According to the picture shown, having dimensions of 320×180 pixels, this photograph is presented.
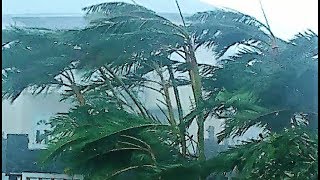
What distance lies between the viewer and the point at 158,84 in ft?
4.13

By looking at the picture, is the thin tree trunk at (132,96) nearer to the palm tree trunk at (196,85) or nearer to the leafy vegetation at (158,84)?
the leafy vegetation at (158,84)

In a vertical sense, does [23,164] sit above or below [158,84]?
below

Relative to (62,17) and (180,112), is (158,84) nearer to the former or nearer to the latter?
(180,112)

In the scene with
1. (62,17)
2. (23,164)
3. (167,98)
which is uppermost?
(62,17)

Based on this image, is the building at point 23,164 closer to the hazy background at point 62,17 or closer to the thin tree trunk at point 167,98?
the hazy background at point 62,17

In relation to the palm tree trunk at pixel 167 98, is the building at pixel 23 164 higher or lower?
lower

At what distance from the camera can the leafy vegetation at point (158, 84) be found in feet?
3.49

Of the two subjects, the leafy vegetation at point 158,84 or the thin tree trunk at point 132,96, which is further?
the thin tree trunk at point 132,96

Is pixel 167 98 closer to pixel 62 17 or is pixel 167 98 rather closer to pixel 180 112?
pixel 180 112

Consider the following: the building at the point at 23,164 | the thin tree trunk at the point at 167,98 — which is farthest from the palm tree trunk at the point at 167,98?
the building at the point at 23,164

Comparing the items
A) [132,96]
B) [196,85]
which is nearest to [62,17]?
[132,96]

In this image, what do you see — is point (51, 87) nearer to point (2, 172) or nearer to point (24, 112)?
point (24, 112)

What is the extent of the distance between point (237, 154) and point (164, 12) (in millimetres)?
399

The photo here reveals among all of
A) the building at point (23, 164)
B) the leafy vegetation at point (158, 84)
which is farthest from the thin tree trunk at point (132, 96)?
the building at point (23, 164)
